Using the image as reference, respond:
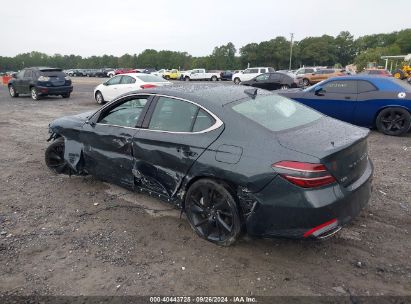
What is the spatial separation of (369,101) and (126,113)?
628cm

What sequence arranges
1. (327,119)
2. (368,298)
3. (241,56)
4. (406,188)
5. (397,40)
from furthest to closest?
(397,40), (241,56), (406,188), (327,119), (368,298)

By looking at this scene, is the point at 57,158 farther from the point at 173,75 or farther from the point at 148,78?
the point at 173,75

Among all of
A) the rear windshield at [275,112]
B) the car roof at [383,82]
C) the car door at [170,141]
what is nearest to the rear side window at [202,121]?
the car door at [170,141]

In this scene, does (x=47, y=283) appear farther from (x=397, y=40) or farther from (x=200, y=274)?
(x=397, y=40)

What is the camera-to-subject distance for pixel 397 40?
377 feet

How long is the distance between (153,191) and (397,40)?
435ft

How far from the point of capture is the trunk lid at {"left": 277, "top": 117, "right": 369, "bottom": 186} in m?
3.13

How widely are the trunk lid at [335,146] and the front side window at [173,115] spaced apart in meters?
1.03

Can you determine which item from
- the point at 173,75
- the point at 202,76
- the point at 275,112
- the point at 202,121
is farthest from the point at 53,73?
the point at 173,75

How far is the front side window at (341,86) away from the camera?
8.72 meters

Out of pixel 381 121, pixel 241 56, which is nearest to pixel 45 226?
pixel 381 121

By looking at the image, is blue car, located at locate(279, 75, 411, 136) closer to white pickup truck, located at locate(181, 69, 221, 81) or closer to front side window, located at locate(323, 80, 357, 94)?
front side window, located at locate(323, 80, 357, 94)

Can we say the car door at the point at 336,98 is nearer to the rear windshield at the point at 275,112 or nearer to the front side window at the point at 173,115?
the rear windshield at the point at 275,112

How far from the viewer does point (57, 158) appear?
582cm
